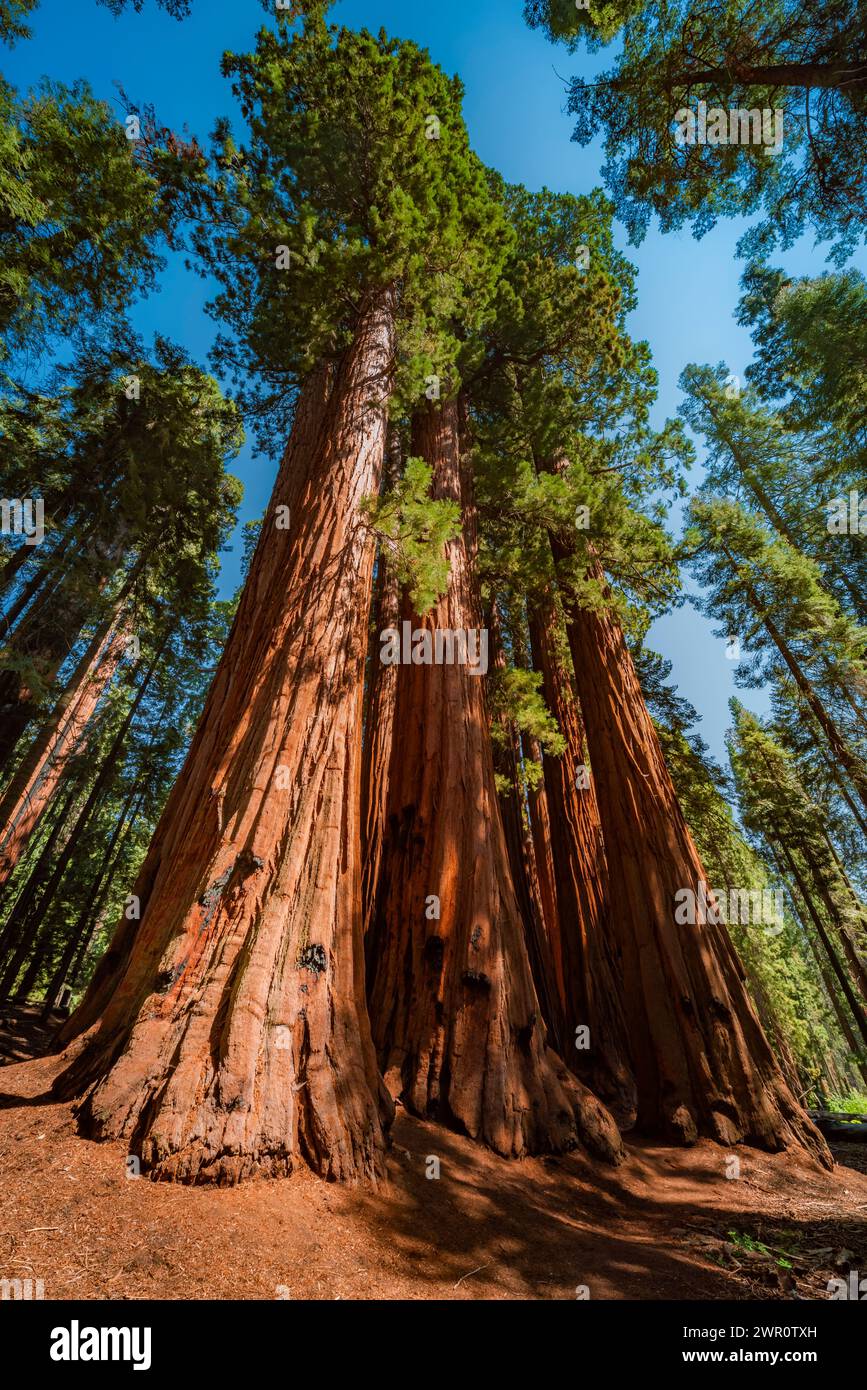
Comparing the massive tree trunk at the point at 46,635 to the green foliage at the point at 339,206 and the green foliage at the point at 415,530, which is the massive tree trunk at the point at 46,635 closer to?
the green foliage at the point at 339,206

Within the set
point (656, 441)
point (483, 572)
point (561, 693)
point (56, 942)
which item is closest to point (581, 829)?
point (561, 693)

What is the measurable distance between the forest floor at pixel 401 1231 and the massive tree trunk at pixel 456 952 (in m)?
0.25

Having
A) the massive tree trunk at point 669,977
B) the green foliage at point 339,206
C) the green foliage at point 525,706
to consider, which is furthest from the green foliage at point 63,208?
the massive tree trunk at point 669,977

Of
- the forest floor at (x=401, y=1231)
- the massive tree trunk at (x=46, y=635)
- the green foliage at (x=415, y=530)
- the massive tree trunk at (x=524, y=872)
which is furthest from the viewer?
the massive tree trunk at (x=46, y=635)

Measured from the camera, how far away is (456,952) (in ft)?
13.6

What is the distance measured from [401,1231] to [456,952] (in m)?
2.00

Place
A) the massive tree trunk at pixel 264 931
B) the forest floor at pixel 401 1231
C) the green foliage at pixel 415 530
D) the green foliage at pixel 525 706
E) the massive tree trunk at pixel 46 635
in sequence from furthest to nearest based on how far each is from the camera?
1. the massive tree trunk at pixel 46 635
2. the green foliage at pixel 525 706
3. the green foliage at pixel 415 530
4. the massive tree trunk at pixel 264 931
5. the forest floor at pixel 401 1231

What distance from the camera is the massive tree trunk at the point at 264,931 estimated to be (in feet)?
7.05

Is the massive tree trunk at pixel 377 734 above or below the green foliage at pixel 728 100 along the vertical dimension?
below

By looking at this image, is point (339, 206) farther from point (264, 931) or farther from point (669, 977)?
point (669, 977)

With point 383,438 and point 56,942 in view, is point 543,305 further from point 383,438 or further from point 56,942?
point 56,942

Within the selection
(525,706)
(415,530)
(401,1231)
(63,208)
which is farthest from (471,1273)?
(63,208)

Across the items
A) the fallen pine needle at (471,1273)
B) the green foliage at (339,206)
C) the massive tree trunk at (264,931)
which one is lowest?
the fallen pine needle at (471,1273)
